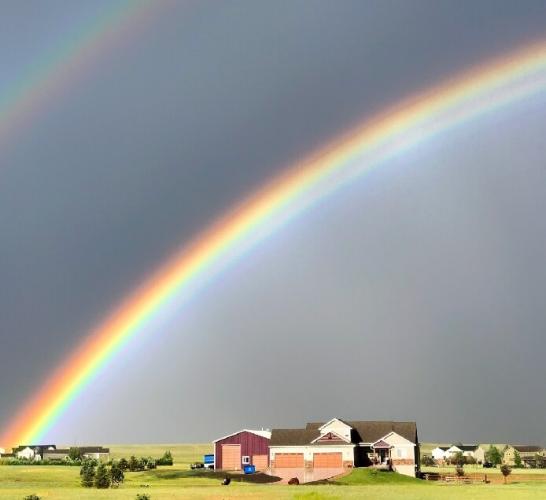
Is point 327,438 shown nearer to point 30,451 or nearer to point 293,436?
point 293,436

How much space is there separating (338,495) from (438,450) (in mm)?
144980

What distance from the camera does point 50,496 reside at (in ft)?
175

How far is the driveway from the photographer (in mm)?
87500

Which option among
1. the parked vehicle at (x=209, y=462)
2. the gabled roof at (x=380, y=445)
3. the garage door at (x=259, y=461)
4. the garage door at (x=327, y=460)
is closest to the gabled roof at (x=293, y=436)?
the garage door at (x=327, y=460)

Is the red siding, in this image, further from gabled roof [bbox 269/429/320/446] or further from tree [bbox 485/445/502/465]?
tree [bbox 485/445/502/465]

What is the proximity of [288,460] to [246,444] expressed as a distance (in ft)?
26.1

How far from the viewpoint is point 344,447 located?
3922 inches

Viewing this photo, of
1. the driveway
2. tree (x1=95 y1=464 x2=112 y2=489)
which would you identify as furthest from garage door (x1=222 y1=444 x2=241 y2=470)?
tree (x1=95 y1=464 x2=112 y2=489)

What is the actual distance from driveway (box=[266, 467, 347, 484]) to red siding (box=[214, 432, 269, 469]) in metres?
5.72

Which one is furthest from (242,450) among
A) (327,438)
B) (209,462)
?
(327,438)

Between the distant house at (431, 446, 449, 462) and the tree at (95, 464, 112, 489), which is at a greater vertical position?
the tree at (95, 464, 112, 489)

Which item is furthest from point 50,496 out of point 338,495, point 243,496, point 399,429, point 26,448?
point 26,448

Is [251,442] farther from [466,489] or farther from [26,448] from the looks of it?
[26,448]

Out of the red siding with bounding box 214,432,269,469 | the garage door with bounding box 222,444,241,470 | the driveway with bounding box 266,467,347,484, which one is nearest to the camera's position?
the driveway with bounding box 266,467,347,484
